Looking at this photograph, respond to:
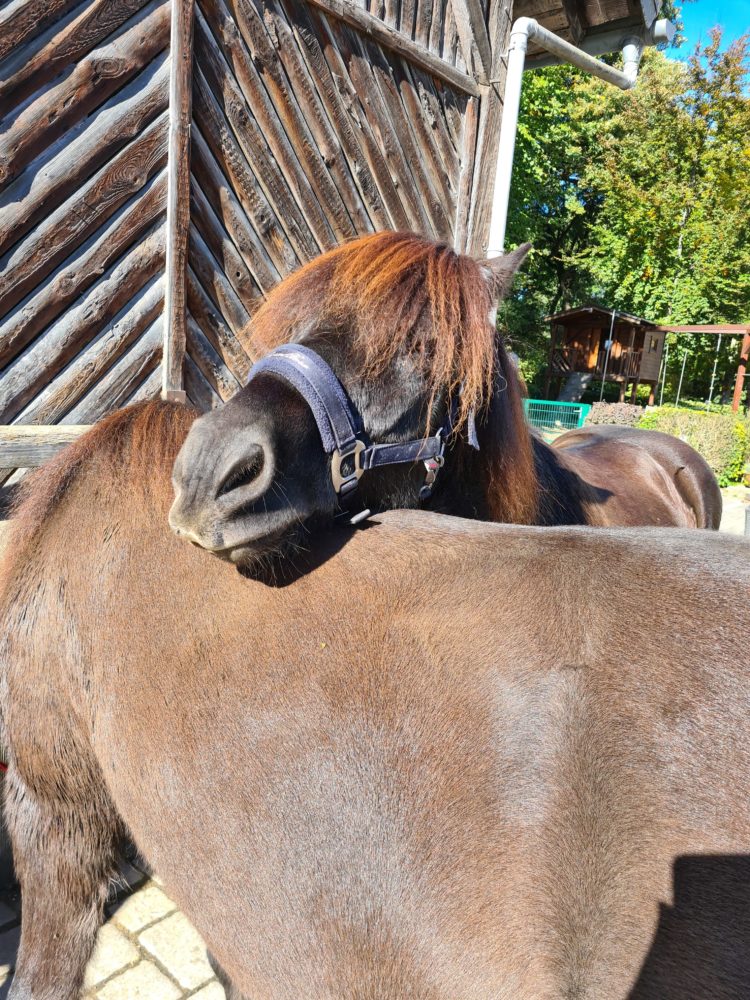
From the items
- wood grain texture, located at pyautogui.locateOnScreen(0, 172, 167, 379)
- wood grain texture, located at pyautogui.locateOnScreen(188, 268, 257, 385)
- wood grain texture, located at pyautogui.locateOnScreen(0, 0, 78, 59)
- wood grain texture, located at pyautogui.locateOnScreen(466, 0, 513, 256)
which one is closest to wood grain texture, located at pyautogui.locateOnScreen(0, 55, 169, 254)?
wood grain texture, located at pyautogui.locateOnScreen(0, 172, 167, 379)

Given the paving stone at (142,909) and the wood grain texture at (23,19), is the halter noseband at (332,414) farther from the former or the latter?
the paving stone at (142,909)

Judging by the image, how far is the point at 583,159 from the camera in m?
27.8

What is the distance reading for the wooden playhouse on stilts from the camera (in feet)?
8.59

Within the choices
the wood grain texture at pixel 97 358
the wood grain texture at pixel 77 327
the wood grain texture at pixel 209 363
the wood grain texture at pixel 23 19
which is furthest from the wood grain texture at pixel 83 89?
the wood grain texture at pixel 209 363

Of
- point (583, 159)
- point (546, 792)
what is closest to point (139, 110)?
point (546, 792)

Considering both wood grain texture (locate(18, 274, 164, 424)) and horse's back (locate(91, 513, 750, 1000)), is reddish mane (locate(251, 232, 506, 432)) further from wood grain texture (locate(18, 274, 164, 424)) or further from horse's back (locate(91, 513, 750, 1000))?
wood grain texture (locate(18, 274, 164, 424))

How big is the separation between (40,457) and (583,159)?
3076cm

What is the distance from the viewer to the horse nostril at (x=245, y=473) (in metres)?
1.33

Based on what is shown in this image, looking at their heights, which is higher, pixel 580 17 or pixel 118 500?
pixel 580 17

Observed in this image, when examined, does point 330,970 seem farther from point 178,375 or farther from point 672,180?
point 672,180

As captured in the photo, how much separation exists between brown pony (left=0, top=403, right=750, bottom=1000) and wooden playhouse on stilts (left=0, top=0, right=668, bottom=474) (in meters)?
1.14

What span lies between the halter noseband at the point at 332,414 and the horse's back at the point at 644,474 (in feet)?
6.04

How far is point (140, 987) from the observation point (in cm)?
256

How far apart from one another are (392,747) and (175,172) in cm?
285
